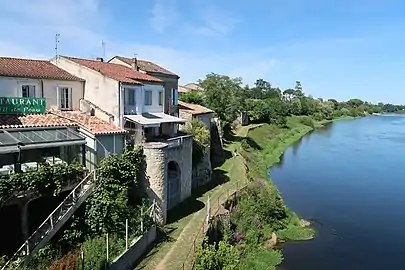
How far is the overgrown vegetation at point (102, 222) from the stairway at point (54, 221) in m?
A: 0.33

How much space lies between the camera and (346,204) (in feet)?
108

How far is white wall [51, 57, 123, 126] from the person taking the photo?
72.7 ft

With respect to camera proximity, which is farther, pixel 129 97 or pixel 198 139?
pixel 198 139

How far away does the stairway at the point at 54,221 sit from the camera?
14141 mm

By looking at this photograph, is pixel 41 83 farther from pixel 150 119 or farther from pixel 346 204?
pixel 346 204

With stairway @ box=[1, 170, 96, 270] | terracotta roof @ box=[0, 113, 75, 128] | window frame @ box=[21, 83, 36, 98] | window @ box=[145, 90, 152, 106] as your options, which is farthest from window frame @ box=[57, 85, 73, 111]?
stairway @ box=[1, 170, 96, 270]

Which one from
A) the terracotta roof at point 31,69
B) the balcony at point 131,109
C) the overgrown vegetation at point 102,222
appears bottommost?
the overgrown vegetation at point 102,222

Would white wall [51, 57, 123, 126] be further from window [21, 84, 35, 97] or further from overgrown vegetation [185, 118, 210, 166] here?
overgrown vegetation [185, 118, 210, 166]

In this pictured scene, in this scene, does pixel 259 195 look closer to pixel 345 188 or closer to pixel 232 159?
pixel 232 159

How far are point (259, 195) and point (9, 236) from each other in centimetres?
1622

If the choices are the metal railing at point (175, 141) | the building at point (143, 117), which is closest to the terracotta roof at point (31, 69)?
the building at point (143, 117)

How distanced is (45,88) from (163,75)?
10.9 meters

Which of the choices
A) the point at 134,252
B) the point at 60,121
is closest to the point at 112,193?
the point at 134,252

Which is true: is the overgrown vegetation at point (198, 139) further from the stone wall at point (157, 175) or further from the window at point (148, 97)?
the stone wall at point (157, 175)
